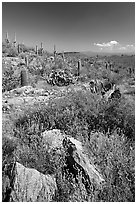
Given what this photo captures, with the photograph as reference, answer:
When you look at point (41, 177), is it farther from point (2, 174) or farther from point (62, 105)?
point (62, 105)

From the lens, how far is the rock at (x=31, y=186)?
6.95 feet

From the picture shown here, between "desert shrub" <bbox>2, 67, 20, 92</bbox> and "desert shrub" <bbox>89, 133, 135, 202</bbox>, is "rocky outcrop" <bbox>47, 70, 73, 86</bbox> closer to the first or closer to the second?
"desert shrub" <bbox>2, 67, 20, 92</bbox>

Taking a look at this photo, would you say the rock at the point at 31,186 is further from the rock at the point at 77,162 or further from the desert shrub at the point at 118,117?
the desert shrub at the point at 118,117

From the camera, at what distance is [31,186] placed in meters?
2.19

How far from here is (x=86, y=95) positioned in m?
4.33

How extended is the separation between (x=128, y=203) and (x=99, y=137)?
1.04m

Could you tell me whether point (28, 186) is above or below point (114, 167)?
below

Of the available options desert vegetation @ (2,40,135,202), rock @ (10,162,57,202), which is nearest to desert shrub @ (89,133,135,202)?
desert vegetation @ (2,40,135,202)

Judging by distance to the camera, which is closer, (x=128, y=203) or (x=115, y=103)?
(x=128, y=203)

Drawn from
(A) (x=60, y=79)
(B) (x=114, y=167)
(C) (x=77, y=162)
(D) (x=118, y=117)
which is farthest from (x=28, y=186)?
(A) (x=60, y=79)

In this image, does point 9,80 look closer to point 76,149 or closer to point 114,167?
point 76,149

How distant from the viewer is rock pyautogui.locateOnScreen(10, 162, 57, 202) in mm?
2117

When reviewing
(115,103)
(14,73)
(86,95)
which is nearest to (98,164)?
(115,103)

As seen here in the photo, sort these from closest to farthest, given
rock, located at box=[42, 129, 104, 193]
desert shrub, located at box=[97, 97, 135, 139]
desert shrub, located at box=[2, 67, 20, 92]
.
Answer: rock, located at box=[42, 129, 104, 193]
desert shrub, located at box=[97, 97, 135, 139]
desert shrub, located at box=[2, 67, 20, 92]
